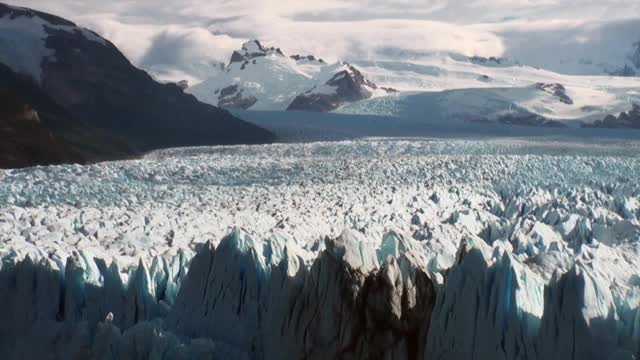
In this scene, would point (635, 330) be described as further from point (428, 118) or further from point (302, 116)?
point (428, 118)

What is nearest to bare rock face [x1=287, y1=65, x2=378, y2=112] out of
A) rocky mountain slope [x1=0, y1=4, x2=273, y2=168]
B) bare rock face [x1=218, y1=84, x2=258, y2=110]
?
bare rock face [x1=218, y1=84, x2=258, y2=110]

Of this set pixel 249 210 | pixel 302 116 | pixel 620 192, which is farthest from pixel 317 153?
pixel 302 116

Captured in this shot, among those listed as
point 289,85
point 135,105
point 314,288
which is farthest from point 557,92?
point 314,288

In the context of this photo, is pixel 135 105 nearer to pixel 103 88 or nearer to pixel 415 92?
pixel 103 88

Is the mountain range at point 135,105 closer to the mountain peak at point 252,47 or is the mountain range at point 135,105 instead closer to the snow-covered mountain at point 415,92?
the snow-covered mountain at point 415,92

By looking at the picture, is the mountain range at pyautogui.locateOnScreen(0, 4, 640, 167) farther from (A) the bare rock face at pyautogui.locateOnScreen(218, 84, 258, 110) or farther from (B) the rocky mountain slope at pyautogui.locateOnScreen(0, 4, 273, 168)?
(A) the bare rock face at pyautogui.locateOnScreen(218, 84, 258, 110)
